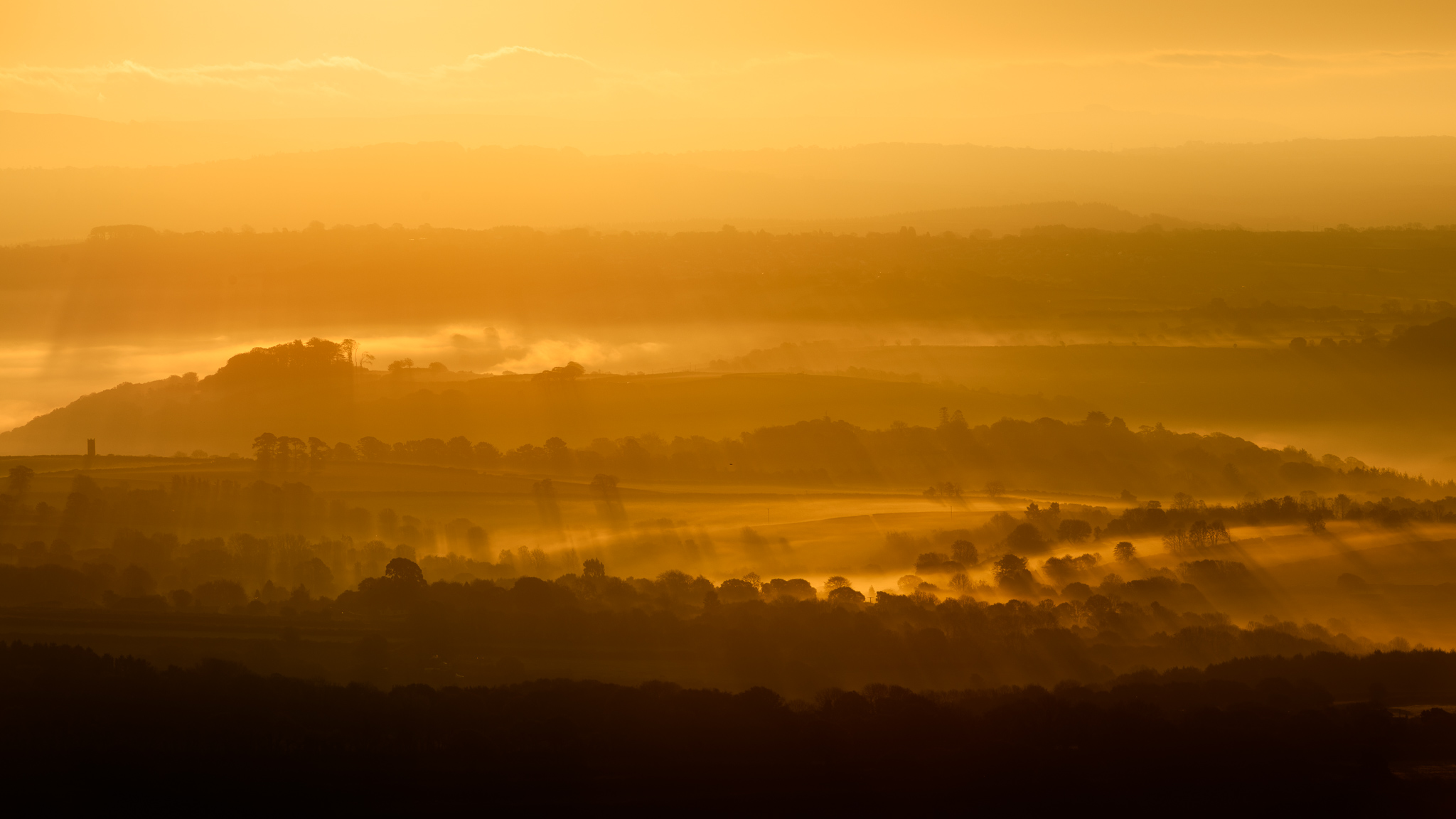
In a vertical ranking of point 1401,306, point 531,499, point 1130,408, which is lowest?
point 531,499

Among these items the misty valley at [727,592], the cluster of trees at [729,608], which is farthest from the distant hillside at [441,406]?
the cluster of trees at [729,608]

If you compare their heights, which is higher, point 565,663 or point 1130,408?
point 1130,408

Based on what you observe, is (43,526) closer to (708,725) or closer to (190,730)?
(190,730)

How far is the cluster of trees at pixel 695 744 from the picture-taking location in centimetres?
1244

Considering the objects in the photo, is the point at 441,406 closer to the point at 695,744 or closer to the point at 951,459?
the point at 951,459

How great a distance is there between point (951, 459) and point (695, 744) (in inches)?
724

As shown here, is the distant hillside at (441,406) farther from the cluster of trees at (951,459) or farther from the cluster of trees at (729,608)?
the cluster of trees at (729,608)

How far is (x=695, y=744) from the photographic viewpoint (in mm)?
13227

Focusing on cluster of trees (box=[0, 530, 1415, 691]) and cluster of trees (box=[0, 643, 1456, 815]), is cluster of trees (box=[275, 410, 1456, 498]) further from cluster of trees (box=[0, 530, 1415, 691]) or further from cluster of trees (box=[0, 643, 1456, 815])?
cluster of trees (box=[0, 643, 1456, 815])

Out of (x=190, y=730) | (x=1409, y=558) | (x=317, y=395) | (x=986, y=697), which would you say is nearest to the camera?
(x=190, y=730)

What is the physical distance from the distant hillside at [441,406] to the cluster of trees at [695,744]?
1837 centimetres

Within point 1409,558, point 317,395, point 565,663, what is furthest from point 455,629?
point 317,395

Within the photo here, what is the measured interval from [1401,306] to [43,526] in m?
54.8

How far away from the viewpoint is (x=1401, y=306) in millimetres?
56688
